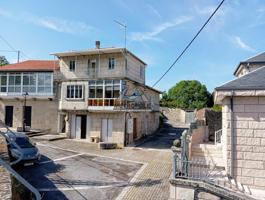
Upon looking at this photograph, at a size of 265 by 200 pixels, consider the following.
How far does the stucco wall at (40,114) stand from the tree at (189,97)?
3839 cm

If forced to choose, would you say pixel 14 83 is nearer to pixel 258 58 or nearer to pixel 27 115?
pixel 27 115

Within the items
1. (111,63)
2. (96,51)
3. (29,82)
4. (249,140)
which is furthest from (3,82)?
(249,140)

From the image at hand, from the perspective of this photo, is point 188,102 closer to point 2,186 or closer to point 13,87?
point 13,87

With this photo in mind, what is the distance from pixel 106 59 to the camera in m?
23.3

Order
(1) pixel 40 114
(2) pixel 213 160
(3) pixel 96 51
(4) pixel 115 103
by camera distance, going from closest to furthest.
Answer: (2) pixel 213 160
(4) pixel 115 103
(3) pixel 96 51
(1) pixel 40 114

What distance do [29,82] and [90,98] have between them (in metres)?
8.31

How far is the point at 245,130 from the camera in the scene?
8812 mm

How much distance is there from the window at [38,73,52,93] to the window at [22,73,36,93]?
0.75 m

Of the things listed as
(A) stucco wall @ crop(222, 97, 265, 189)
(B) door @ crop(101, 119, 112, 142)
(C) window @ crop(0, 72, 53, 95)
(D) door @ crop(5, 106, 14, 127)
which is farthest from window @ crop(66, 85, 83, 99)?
(A) stucco wall @ crop(222, 97, 265, 189)

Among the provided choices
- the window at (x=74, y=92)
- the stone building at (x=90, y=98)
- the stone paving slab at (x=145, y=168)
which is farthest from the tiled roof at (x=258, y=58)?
the window at (x=74, y=92)

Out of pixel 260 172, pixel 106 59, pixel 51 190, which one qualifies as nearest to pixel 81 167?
pixel 51 190

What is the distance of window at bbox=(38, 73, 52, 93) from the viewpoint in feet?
84.0

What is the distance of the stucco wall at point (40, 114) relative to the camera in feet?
86.2

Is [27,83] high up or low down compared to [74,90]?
up
